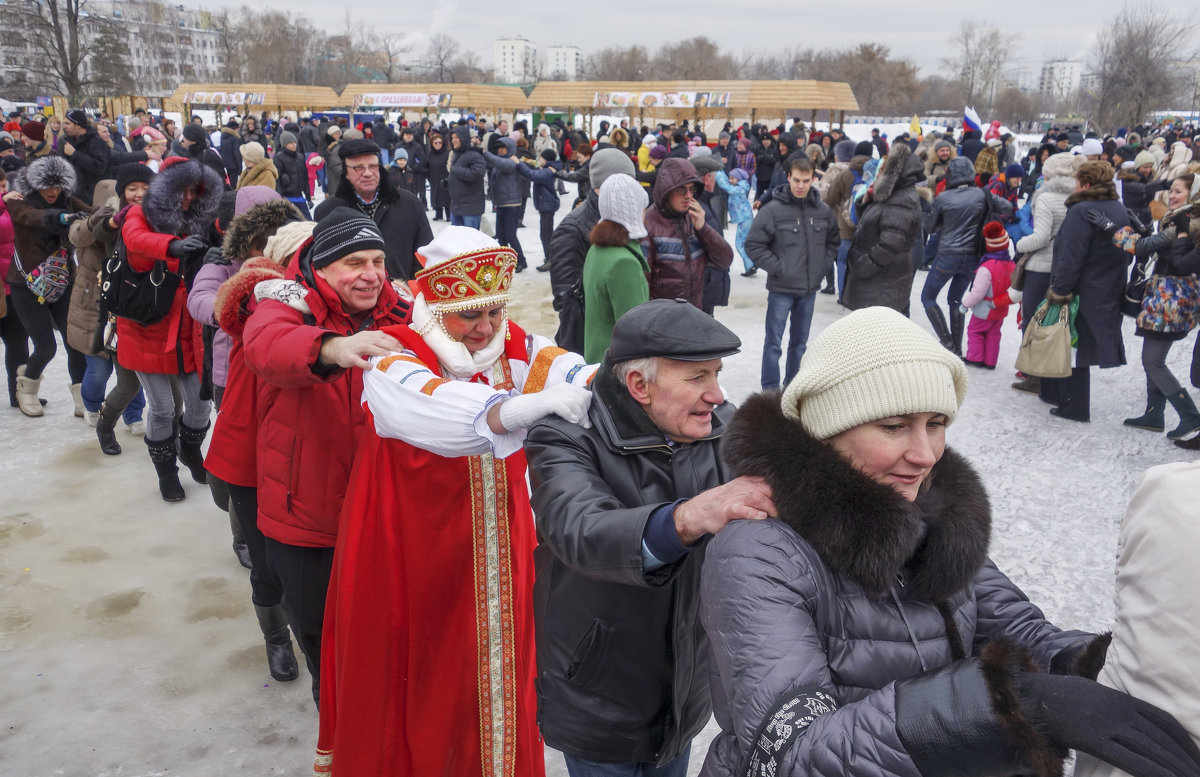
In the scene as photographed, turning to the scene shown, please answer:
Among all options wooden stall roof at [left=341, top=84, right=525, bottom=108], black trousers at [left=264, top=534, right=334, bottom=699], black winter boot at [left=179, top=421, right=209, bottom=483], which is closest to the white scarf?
black trousers at [left=264, top=534, right=334, bottom=699]

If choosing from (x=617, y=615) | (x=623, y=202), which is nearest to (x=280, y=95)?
(x=623, y=202)

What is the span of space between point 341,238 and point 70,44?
33.6m

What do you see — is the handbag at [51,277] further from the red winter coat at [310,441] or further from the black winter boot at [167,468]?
the red winter coat at [310,441]

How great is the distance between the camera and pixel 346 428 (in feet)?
8.77

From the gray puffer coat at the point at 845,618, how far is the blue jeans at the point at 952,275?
6584mm

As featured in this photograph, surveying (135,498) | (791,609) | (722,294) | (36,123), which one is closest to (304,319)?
(791,609)

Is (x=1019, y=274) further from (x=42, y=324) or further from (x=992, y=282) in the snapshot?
(x=42, y=324)

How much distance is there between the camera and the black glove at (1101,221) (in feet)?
18.5

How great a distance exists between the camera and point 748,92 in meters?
32.5

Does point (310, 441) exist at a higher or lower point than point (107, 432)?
higher

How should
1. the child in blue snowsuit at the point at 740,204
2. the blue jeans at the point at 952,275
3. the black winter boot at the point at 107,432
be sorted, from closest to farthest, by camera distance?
1. the black winter boot at the point at 107,432
2. the blue jeans at the point at 952,275
3. the child in blue snowsuit at the point at 740,204

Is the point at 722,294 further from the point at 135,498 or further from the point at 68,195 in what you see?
the point at 68,195

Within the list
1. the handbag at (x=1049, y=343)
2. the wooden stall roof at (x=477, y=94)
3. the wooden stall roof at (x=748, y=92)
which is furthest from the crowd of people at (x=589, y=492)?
the wooden stall roof at (x=477, y=94)

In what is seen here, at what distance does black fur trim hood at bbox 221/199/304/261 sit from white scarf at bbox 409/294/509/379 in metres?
1.43
